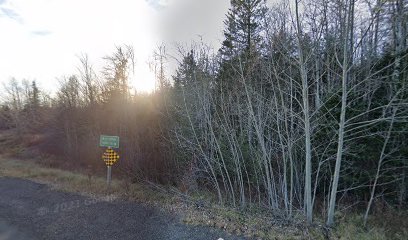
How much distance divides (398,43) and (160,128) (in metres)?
8.10

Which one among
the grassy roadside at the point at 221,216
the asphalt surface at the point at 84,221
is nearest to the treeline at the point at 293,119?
the grassy roadside at the point at 221,216

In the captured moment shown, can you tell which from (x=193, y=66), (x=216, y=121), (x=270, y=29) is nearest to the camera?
(x=270, y=29)

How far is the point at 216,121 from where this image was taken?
7.93 m

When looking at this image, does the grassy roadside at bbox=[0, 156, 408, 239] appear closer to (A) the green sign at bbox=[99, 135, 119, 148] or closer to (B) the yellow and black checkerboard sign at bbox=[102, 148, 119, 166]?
(B) the yellow and black checkerboard sign at bbox=[102, 148, 119, 166]

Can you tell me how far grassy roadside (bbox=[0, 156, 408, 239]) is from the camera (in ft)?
16.3

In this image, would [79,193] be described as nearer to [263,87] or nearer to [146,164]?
[146,164]

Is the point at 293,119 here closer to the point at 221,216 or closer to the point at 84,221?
the point at 221,216

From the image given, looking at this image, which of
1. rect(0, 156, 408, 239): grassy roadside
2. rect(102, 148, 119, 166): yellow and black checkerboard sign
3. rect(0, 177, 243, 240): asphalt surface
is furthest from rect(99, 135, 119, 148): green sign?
rect(0, 177, 243, 240): asphalt surface

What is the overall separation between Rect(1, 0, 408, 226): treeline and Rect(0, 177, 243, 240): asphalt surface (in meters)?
2.45

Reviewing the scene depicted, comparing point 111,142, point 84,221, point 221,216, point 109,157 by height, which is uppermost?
point 111,142

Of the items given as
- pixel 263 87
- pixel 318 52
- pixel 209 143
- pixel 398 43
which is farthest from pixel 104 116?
pixel 398 43

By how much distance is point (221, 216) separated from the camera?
5.95m

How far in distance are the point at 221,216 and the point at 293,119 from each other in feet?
10.2

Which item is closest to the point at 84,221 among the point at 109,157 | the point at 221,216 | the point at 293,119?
the point at 221,216
